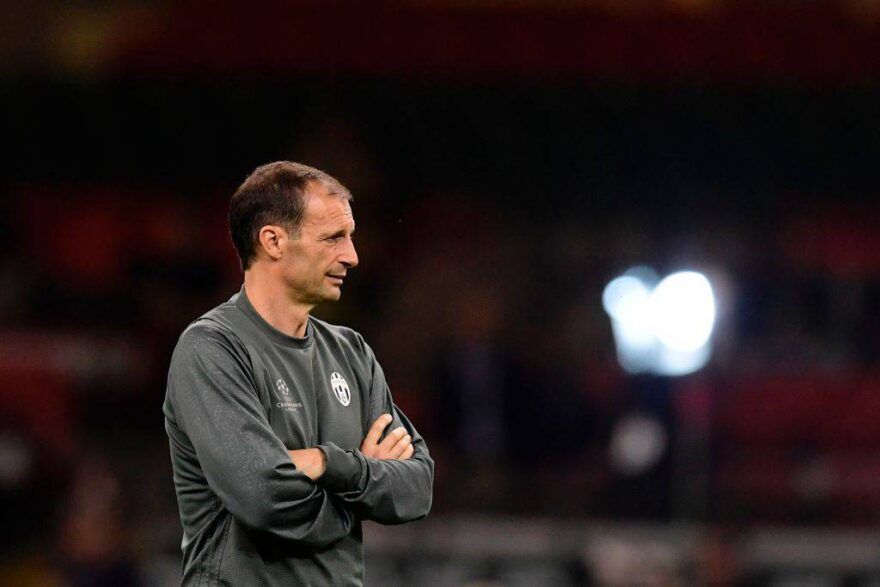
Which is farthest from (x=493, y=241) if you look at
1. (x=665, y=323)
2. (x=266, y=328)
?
(x=266, y=328)

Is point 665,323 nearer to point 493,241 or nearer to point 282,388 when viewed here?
point 493,241

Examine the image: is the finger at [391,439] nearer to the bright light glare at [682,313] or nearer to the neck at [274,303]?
the neck at [274,303]

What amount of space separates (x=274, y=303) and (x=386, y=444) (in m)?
0.43

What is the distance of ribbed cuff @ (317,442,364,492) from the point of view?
2.79 m

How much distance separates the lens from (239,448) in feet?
8.87

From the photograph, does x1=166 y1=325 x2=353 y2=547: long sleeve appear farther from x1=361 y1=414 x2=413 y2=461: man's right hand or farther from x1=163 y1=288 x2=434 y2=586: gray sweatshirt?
x1=361 y1=414 x2=413 y2=461: man's right hand

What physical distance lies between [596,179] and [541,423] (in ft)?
9.20

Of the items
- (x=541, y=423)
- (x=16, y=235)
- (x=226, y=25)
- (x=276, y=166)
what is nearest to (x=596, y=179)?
(x=541, y=423)

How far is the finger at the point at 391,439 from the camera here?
3.05 metres

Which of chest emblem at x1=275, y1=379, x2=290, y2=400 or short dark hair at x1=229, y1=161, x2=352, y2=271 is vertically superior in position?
short dark hair at x1=229, y1=161, x2=352, y2=271

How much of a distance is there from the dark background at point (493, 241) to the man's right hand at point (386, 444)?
3690 millimetres

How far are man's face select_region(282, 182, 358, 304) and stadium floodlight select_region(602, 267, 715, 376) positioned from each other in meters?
5.26

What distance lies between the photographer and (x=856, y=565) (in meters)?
7.39

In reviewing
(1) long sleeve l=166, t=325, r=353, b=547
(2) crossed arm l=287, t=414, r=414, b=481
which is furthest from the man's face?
(2) crossed arm l=287, t=414, r=414, b=481
